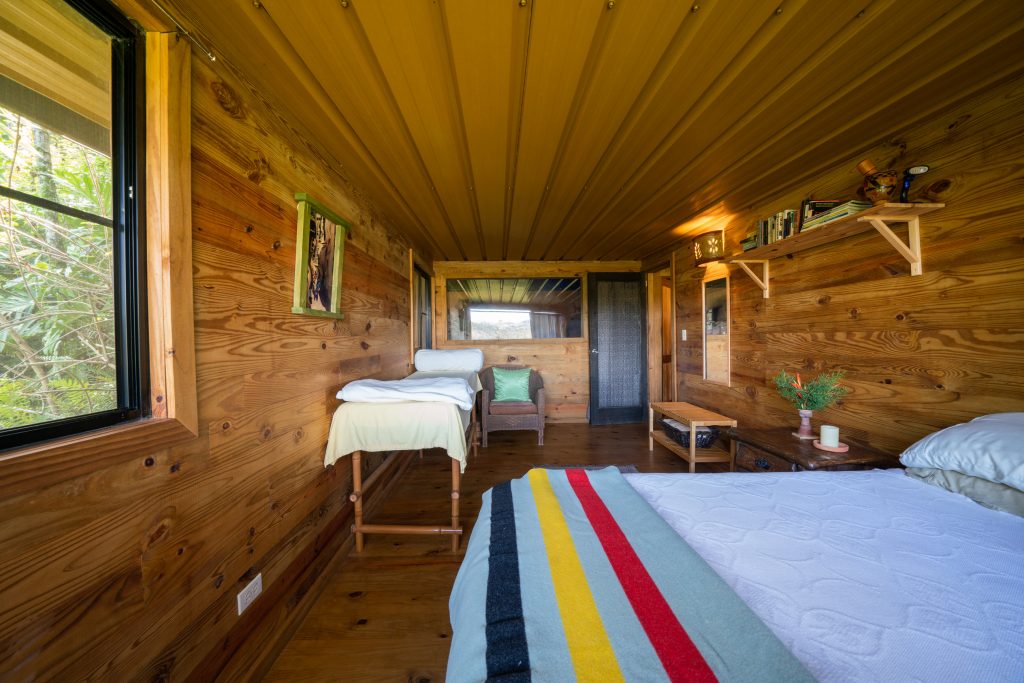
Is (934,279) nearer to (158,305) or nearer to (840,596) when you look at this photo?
(840,596)

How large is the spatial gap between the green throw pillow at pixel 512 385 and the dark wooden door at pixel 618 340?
109cm

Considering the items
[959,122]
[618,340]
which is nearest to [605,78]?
[959,122]

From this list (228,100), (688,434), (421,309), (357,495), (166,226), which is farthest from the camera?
(421,309)

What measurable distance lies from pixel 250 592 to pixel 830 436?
2.84 m

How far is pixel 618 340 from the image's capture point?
4.28m

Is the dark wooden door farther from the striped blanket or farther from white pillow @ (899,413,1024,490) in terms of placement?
the striped blanket

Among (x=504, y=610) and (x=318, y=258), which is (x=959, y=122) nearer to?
(x=504, y=610)

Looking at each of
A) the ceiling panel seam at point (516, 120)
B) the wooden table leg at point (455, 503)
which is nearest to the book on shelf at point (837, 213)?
the ceiling panel seam at point (516, 120)

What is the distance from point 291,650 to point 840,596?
1.87 m

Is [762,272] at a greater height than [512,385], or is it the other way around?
[762,272]

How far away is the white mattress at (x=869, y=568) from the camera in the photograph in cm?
55

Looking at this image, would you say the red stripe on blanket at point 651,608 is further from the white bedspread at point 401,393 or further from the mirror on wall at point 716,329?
the mirror on wall at point 716,329

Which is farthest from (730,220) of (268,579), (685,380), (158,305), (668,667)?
(268,579)

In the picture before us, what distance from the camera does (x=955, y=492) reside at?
1.08 m
